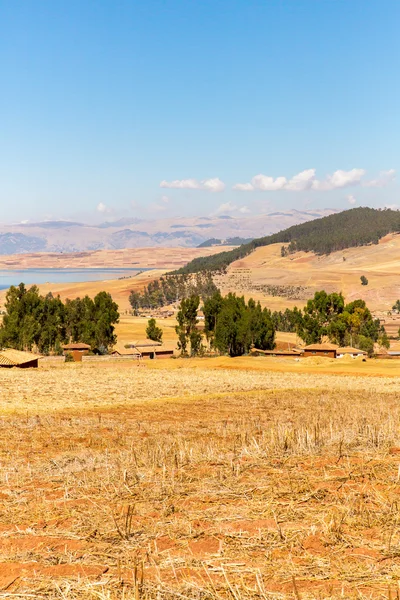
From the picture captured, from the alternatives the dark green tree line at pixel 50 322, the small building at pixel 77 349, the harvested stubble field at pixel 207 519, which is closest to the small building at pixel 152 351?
the dark green tree line at pixel 50 322

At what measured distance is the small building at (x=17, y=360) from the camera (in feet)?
185

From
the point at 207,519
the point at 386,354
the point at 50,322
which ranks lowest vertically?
the point at 386,354

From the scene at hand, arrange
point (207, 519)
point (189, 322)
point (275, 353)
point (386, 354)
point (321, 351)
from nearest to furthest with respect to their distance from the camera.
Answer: point (207, 519), point (321, 351), point (275, 353), point (189, 322), point (386, 354)

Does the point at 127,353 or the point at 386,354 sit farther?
the point at 386,354

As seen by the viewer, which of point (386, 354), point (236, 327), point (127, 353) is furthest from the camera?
point (386, 354)

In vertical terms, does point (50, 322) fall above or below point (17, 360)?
above

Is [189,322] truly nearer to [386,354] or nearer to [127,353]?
[127,353]

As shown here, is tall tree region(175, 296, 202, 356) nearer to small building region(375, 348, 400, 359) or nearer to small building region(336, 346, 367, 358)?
small building region(336, 346, 367, 358)

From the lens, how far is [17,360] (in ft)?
187

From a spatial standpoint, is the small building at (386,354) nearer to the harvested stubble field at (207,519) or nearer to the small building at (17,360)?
the small building at (17,360)

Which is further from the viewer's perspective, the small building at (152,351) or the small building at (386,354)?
the small building at (386,354)

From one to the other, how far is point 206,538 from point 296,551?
1.24 m

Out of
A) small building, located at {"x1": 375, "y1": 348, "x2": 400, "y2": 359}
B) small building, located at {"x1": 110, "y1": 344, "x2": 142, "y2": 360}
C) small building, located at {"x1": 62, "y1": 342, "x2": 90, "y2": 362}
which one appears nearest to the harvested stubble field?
small building, located at {"x1": 110, "y1": 344, "x2": 142, "y2": 360}

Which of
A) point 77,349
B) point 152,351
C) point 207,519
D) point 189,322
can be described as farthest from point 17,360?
point 207,519
